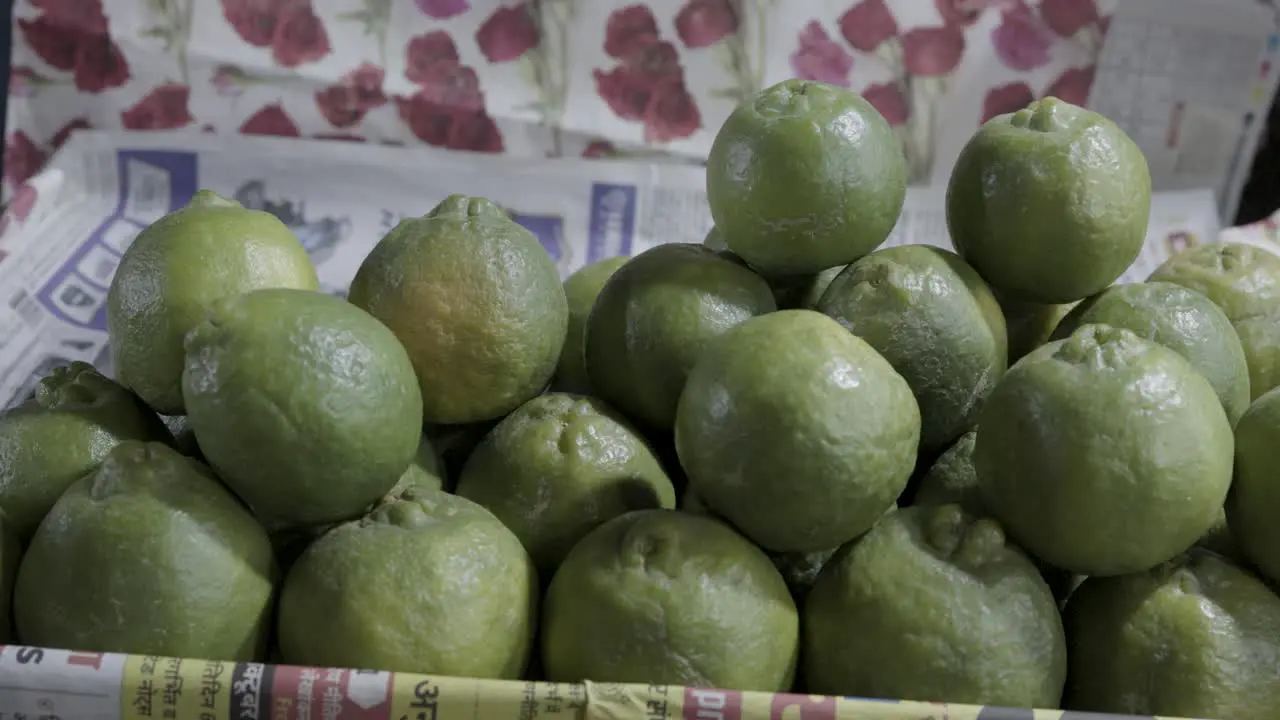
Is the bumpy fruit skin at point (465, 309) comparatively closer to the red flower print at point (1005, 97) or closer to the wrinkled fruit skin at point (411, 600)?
the wrinkled fruit skin at point (411, 600)

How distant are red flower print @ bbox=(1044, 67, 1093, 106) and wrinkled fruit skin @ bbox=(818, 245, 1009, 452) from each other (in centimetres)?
140

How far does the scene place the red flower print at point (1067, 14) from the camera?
204 centimetres

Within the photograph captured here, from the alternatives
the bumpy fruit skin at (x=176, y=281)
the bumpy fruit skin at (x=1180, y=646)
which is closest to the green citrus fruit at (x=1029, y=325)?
the bumpy fruit skin at (x=1180, y=646)

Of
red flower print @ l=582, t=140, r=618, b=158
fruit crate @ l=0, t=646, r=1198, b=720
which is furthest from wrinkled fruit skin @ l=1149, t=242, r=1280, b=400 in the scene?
red flower print @ l=582, t=140, r=618, b=158

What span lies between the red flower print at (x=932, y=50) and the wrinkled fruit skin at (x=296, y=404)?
161 cm

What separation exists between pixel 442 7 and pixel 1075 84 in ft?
3.97

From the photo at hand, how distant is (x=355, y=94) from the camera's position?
2045 mm

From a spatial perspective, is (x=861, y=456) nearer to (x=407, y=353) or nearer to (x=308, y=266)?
(x=407, y=353)

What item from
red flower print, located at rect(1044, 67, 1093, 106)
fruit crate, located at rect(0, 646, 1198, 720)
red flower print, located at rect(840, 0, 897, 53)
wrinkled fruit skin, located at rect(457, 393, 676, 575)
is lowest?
fruit crate, located at rect(0, 646, 1198, 720)

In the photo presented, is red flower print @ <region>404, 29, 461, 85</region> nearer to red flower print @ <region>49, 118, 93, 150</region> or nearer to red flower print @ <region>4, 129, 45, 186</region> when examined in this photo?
red flower print @ <region>49, 118, 93, 150</region>

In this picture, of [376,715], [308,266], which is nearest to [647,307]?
[308,266]

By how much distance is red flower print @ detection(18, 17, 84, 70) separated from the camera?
198 centimetres

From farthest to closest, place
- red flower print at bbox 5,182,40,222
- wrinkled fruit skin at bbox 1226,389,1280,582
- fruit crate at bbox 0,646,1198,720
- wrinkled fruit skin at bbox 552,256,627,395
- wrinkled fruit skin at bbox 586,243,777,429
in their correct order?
red flower print at bbox 5,182,40,222
wrinkled fruit skin at bbox 552,256,627,395
wrinkled fruit skin at bbox 586,243,777,429
wrinkled fruit skin at bbox 1226,389,1280,582
fruit crate at bbox 0,646,1198,720

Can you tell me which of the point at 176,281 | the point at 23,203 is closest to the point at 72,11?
the point at 23,203
